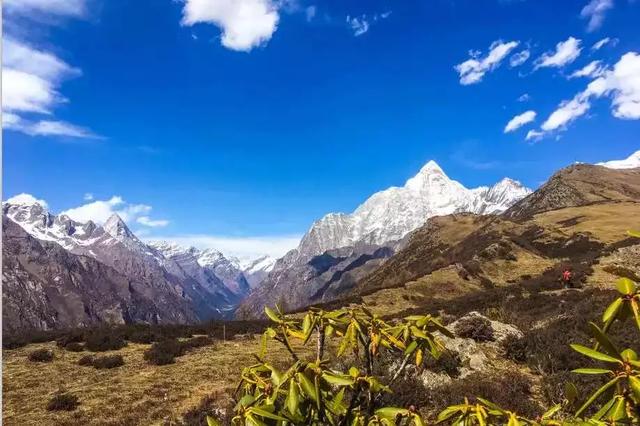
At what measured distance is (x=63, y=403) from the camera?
14.0 metres

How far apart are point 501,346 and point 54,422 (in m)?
14.2

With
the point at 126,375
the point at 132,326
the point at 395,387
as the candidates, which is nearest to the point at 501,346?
the point at 395,387

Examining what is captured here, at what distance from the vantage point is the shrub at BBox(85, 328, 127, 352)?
75.1 feet

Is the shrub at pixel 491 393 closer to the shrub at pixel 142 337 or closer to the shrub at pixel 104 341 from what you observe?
the shrub at pixel 104 341

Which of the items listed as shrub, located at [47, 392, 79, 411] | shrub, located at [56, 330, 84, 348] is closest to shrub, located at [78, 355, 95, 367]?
shrub, located at [56, 330, 84, 348]

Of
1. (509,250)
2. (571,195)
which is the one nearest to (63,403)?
(509,250)

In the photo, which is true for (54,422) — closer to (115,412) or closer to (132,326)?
(115,412)

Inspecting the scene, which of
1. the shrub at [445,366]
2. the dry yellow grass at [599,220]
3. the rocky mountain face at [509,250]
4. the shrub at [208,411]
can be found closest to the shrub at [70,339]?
the shrub at [208,411]

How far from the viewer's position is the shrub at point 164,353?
19922mm

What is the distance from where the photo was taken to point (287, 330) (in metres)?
3.68

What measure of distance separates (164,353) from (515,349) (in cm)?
1451

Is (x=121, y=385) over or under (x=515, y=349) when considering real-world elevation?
under

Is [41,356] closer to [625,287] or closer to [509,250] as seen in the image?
[625,287]

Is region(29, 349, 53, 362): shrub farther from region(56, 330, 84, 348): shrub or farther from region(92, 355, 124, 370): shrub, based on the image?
region(56, 330, 84, 348): shrub
